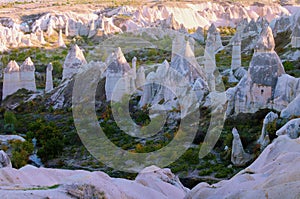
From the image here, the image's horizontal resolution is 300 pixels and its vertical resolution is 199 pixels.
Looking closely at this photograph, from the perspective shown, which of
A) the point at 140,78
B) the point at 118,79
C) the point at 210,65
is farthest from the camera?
the point at 210,65

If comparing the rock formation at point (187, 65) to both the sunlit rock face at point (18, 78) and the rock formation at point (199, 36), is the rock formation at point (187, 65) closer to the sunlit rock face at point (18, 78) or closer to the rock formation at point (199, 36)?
the sunlit rock face at point (18, 78)

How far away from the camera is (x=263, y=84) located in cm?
2120

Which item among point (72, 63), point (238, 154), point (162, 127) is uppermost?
point (238, 154)

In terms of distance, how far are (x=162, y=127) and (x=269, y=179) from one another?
568 inches

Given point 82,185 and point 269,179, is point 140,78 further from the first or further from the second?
point 82,185

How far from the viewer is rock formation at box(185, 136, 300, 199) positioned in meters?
8.65

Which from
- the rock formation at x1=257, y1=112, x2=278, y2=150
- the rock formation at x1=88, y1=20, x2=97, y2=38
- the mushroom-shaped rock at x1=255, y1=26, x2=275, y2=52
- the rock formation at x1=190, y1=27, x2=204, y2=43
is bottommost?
the rock formation at x1=88, y1=20, x2=97, y2=38

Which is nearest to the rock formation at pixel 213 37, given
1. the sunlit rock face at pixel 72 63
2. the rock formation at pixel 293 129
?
the sunlit rock face at pixel 72 63

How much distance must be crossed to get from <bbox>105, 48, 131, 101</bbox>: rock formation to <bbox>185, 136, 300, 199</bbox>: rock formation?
694 inches

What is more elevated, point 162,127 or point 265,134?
point 265,134

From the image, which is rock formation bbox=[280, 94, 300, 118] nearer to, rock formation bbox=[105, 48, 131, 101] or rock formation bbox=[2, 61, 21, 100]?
rock formation bbox=[105, 48, 131, 101]

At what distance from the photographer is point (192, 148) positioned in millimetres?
20453

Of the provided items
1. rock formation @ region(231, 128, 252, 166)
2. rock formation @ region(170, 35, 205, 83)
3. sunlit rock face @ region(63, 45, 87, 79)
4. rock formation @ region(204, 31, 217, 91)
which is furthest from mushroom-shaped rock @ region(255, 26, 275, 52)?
sunlit rock face @ region(63, 45, 87, 79)

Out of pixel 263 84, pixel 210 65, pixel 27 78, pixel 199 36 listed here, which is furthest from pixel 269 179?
pixel 199 36
